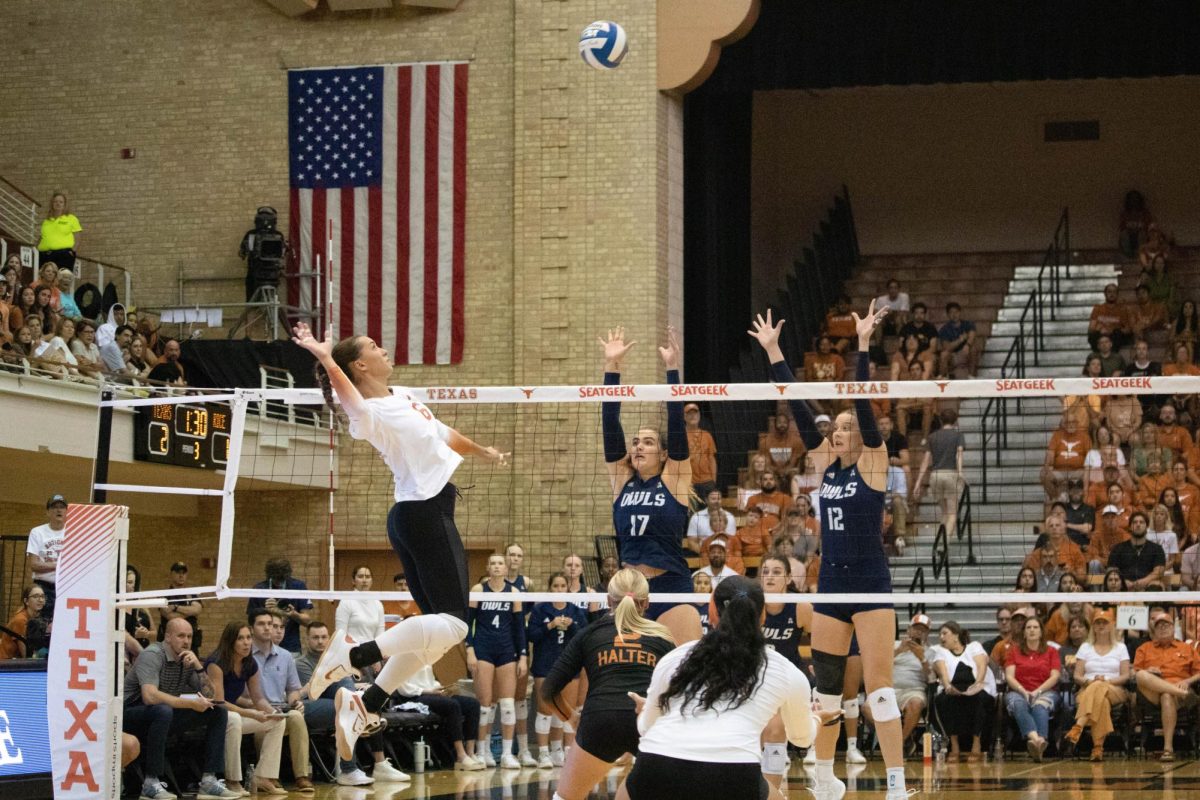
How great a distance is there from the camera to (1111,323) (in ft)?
78.4

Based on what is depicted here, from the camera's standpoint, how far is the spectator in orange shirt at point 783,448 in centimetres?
2034

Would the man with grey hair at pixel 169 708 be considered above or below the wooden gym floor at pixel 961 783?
above

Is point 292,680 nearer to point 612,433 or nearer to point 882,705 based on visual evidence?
point 612,433

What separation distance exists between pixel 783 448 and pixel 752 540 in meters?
2.44

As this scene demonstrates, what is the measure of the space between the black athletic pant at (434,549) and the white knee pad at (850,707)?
3843 mm

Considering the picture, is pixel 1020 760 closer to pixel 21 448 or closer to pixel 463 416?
pixel 463 416

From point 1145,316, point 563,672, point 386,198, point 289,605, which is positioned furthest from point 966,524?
point 563,672

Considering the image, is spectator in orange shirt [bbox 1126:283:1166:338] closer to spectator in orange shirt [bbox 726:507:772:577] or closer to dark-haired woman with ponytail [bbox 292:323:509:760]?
spectator in orange shirt [bbox 726:507:772:577]

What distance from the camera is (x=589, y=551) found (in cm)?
2080

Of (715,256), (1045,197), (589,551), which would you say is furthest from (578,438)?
(1045,197)

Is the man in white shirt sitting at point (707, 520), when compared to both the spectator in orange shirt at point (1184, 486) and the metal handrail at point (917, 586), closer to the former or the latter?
the metal handrail at point (917, 586)

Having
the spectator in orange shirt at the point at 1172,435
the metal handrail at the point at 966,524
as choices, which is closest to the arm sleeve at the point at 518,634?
the metal handrail at the point at 966,524

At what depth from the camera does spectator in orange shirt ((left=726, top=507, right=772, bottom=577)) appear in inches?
718

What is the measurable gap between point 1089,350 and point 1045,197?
427cm
